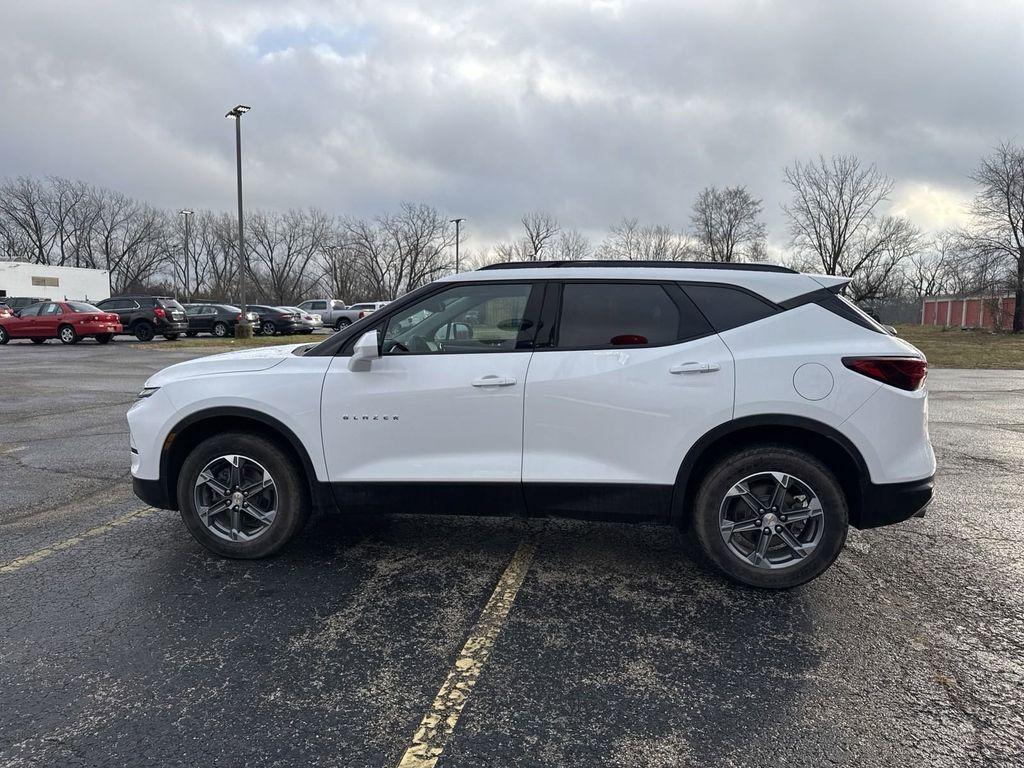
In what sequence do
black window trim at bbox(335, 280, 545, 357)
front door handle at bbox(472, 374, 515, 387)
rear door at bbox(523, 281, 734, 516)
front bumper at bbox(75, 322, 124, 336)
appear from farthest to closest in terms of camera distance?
front bumper at bbox(75, 322, 124, 336) → black window trim at bbox(335, 280, 545, 357) → front door handle at bbox(472, 374, 515, 387) → rear door at bbox(523, 281, 734, 516)

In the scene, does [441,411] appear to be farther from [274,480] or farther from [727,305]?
[727,305]

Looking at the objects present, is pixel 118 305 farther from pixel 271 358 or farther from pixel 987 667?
pixel 987 667

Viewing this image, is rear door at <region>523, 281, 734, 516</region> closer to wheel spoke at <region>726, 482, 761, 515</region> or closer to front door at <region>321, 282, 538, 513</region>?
front door at <region>321, 282, 538, 513</region>

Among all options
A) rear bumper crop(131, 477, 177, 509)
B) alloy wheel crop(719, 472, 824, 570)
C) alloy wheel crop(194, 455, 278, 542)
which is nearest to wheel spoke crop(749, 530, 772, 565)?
alloy wheel crop(719, 472, 824, 570)

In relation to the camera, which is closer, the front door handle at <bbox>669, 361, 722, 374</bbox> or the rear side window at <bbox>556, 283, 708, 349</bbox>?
the front door handle at <bbox>669, 361, 722, 374</bbox>

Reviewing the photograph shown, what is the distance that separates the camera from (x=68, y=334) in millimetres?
24141

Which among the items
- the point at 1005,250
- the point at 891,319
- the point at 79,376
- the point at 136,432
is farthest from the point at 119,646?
the point at 891,319

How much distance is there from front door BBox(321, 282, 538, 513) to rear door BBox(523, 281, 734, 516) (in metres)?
→ 0.15

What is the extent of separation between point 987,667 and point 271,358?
3965 mm

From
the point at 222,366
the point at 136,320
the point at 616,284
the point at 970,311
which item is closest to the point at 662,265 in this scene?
the point at 616,284

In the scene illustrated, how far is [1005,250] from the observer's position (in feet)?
153

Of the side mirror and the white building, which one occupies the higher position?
the white building

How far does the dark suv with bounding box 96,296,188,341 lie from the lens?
26.6m

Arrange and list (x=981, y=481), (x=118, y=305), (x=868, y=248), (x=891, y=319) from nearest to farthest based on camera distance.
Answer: (x=981, y=481) < (x=118, y=305) < (x=868, y=248) < (x=891, y=319)
